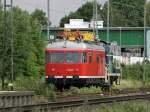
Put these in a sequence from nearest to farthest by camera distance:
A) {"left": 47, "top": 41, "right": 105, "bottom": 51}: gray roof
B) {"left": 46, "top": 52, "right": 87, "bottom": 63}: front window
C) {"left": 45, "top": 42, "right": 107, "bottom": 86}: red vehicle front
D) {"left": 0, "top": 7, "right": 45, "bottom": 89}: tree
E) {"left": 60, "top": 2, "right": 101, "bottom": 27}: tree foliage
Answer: {"left": 45, "top": 42, "right": 107, "bottom": 86}: red vehicle front, {"left": 47, "top": 41, "right": 105, "bottom": 51}: gray roof, {"left": 46, "top": 52, "right": 87, "bottom": 63}: front window, {"left": 0, "top": 7, "right": 45, "bottom": 89}: tree, {"left": 60, "top": 2, "right": 101, "bottom": 27}: tree foliage

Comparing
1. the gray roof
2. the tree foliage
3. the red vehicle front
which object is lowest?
the red vehicle front

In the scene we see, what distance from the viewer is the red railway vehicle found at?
37.2 m

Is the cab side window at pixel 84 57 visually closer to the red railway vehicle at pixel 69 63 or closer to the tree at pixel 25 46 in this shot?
the red railway vehicle at pixel 69 63

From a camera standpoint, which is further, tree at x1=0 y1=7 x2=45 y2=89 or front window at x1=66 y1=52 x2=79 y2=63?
tree at x1=0 y1=7 x2=45 y2=89

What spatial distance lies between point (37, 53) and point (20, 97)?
35.7 meters

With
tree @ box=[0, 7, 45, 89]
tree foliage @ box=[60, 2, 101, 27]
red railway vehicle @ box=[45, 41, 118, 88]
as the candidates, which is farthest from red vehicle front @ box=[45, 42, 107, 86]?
tree foliage @ box=[60, 2, 101, 27]

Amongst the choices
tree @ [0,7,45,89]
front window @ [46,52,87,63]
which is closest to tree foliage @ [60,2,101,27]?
tree @ [0,7,45,89]

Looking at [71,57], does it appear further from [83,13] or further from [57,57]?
[83,13]

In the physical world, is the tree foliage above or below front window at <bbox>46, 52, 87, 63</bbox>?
above

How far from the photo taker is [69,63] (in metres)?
37.6

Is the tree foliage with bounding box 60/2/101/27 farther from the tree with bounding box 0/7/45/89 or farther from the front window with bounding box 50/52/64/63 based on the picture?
the front window with bounding box 50/52/64/63

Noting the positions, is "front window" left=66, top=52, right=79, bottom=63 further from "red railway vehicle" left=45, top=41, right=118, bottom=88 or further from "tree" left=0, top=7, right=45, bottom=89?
"tree" left=0, top=7, right=45, bottom=89

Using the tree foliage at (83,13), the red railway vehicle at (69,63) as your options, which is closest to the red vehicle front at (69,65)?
the red railway vehicle at (69,63)

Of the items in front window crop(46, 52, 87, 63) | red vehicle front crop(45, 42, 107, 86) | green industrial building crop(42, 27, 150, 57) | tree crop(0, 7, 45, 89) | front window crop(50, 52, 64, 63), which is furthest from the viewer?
green industrial building crop(42, 27, 150, 57)
